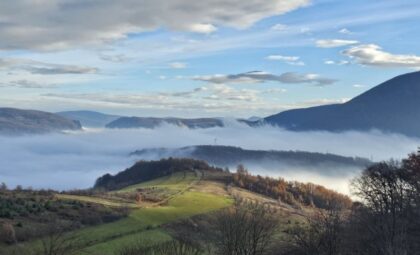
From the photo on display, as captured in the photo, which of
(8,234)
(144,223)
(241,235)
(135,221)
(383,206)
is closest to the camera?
(241,235)

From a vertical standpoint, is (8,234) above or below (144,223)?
above

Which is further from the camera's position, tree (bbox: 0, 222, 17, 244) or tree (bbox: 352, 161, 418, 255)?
tree (bbox: 0, 222, 17, 244)

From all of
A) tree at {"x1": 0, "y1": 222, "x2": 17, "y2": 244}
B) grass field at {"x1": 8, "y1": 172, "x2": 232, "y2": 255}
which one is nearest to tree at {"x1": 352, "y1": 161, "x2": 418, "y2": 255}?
grass field at {"x1": 8, "y1": 172, "x2": 232, "y2": 255}

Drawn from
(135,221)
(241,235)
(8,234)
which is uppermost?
(241,235)

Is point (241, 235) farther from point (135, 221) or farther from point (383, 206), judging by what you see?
point (135, 221)

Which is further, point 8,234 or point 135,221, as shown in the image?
point 135,221

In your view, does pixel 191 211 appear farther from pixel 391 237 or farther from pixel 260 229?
pixel 391 237

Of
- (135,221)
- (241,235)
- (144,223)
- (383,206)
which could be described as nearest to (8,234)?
(241,235)

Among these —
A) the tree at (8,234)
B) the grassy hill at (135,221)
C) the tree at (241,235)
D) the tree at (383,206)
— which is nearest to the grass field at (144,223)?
the grassy hill at (135,221)

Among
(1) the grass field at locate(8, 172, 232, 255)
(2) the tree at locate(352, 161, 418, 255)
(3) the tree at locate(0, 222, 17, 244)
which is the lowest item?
(1) the grass field at locate(8, 172, 232, 255)

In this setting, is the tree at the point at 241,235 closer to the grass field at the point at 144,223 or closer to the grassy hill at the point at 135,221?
the grassy hill at the point at 135,221

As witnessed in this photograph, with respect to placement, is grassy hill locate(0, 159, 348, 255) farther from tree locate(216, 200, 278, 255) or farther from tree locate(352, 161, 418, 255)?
tree locate(352, 161, 418, 255)

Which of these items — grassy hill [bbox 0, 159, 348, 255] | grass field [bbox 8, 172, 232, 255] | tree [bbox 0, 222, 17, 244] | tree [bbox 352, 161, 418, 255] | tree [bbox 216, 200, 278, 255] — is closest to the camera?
tree [bbox 352, 161, 418, 255]

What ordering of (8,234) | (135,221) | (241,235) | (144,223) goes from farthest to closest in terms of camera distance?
(144,223)
(135,221)
(8,234)
(241,235)
